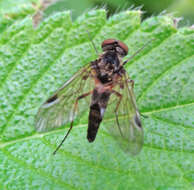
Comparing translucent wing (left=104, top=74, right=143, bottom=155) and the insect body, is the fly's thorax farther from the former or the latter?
translucent wing (left=104, top=74, right=143, bottom=155)

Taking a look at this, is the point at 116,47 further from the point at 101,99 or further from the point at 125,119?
the point at 125,119

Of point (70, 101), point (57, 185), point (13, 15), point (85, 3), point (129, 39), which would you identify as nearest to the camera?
point (57, 185)

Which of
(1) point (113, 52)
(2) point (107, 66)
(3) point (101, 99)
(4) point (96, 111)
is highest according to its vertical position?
(1) point (113, 52)

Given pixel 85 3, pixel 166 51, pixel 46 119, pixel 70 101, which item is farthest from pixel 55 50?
pixel 85 3

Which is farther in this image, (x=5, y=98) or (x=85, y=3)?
(x=85, y=3)

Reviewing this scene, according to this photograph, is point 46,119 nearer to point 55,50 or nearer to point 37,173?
point 37,173

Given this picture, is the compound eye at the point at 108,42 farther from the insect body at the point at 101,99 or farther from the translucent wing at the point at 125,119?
the translucent wing at the point at 125,119

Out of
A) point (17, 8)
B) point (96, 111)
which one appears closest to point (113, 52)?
point (96, 111)
